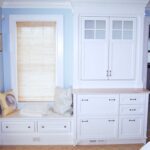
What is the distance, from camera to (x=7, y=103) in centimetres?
331

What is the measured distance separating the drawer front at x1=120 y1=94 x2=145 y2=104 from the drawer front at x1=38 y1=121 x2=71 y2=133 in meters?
0.94

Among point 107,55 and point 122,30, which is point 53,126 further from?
point 122,30

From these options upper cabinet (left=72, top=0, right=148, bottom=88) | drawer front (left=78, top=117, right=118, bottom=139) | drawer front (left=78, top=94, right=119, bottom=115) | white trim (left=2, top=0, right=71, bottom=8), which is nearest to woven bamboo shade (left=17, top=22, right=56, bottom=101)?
white trim (left=2, top=0, right=71, bottom=8)

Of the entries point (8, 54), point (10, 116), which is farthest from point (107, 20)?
point (10, 116)

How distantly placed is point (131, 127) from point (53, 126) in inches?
49.8

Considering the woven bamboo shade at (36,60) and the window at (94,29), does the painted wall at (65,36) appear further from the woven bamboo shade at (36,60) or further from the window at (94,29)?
the window at (94,29)

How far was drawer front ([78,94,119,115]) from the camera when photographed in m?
3.18

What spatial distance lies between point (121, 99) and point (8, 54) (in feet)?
6.92

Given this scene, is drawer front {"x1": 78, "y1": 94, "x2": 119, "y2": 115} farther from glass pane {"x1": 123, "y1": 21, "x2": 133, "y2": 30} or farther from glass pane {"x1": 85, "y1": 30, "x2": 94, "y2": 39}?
glass pane {"x1": 123, "y1": 21, "x2": 133, "y2": 30}

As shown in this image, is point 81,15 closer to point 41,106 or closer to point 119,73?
point 119,73

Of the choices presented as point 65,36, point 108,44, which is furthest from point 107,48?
point 65,36

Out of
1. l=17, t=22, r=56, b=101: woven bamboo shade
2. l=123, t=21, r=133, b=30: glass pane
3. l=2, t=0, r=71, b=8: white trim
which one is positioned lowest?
l=17, t=22, r=56, b=101: woven bamboo shade

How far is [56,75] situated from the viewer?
3660mm

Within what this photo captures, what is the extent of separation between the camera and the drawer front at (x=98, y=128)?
127 inches
